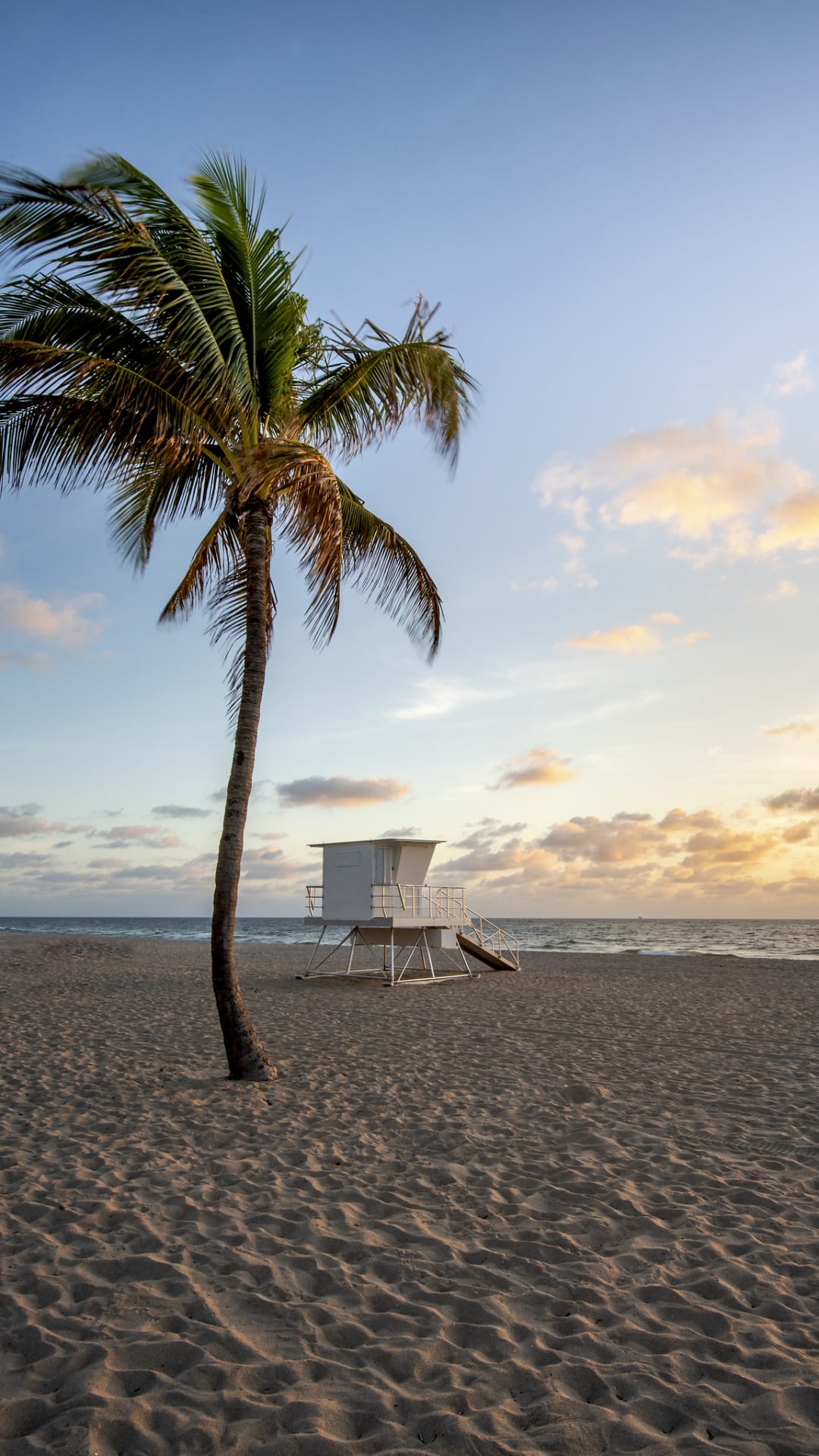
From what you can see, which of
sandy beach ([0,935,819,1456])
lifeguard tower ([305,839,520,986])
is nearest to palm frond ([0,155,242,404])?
sandy beach ([0,935,819,1456])

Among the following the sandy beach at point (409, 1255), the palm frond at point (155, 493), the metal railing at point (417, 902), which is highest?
the palm frond at point (155, 493)

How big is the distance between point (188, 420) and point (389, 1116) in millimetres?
7136

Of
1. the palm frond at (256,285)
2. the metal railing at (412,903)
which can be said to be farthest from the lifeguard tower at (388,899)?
the palm frond at (256,285)

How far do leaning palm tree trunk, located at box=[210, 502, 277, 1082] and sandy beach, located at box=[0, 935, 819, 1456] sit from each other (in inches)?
17.1

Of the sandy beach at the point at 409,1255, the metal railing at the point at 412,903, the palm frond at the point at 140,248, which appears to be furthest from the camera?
the metal railing at the point at 412,903

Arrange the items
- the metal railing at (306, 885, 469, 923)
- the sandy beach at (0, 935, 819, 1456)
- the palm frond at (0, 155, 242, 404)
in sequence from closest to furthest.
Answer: the sandy beach at (0, 935, 819, 1456)
the palm frond at (0, 155, 242, 404)
the metal railing at (306, 885, 469, 923)

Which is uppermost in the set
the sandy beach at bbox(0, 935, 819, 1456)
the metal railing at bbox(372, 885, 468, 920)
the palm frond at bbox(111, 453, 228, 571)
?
the palm frond at bbox(111, 453, 228, 571)

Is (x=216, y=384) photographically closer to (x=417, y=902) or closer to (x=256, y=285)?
(x=256, y=285)

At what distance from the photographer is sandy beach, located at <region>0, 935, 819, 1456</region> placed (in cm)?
325

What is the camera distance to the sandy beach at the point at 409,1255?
325 cm

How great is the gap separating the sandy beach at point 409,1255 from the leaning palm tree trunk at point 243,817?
1.42 ft

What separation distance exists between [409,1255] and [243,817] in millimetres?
5099

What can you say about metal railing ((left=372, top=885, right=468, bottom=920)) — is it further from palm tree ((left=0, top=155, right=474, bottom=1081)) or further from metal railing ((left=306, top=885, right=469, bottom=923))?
palm tree ((left=0, top=155, right=474, bottom=1081))

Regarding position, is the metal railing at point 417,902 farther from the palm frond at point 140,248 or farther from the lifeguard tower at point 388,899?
the palm frond at point 140,248
